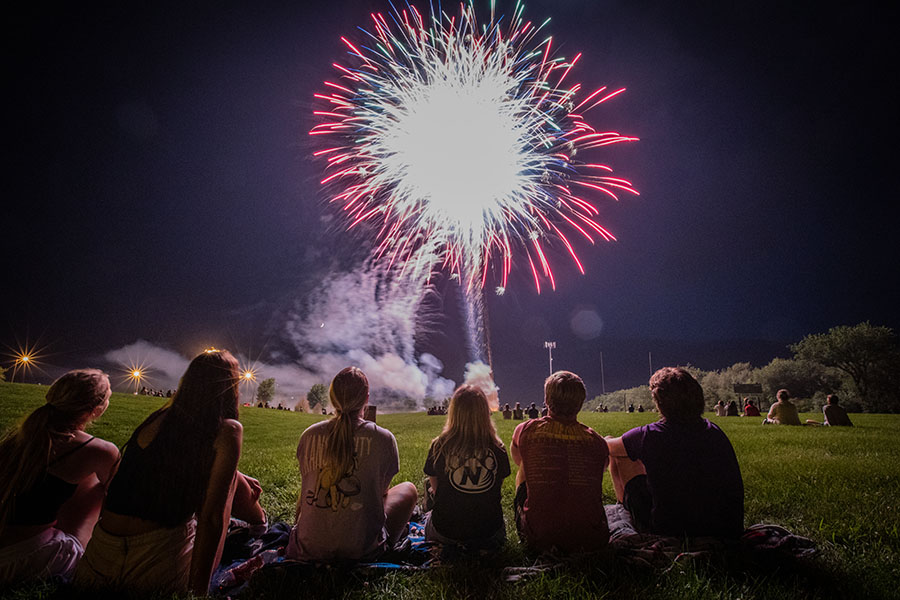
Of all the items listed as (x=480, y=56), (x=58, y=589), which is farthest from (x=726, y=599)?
(x=480, y=56)

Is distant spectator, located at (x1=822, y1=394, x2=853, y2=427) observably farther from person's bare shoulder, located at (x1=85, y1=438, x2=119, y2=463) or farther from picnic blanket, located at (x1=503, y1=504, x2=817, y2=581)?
person's bare shoulder, located at (x1=85, y1=438, x2=119, y2=463)

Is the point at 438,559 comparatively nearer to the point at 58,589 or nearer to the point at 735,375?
the point at 58,589

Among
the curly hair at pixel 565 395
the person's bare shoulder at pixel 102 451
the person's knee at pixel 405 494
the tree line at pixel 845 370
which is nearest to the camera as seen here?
the person's bare shoulder at pixel 102 451

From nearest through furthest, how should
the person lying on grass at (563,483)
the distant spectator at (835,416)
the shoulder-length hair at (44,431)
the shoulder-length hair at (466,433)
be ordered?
1. the shoulder-length hair at (44,431)
2. the person lying on grass at (563,483)
3. the shoulder-length hair at (466,433)
4. the distant spectator at (835,416)

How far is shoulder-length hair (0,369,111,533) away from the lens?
3266 mm

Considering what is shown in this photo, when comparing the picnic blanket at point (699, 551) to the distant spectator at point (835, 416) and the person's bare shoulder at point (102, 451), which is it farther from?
the distant spectator at point (835, 416)

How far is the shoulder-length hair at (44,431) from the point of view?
3266 mm

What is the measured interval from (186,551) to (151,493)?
0.58m

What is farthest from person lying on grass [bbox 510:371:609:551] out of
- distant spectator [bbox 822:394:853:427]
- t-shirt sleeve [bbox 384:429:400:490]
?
distant spectator [bbox 822:394:853:427]

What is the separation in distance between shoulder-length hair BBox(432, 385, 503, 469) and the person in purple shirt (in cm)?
151

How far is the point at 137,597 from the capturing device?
3193 millimetres

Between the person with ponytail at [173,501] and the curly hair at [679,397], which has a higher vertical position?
the curly hair at [679,397]

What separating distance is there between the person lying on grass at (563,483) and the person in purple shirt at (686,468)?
0.50 m

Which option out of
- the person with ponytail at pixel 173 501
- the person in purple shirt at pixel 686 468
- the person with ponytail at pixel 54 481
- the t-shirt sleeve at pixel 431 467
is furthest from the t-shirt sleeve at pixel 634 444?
the person with ponytail at pixel 54 481
